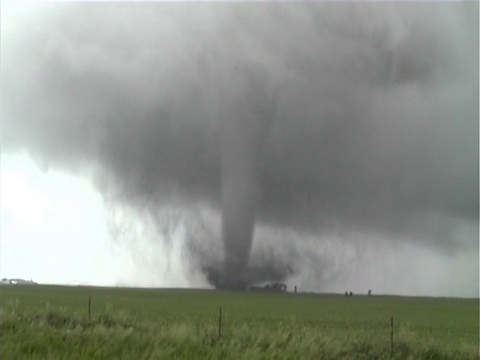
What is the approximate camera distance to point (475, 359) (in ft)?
60.0

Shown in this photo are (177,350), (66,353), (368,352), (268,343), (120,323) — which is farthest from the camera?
(120,323)

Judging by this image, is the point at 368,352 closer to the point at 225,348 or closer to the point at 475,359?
the point at 475,359

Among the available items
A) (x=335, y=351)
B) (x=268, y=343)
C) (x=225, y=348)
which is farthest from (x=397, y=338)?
(x=225, y=348)

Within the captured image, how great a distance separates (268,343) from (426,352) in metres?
4.99

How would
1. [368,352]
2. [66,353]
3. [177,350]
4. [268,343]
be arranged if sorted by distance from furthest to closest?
[368,352], [268,343], [177,350], [66,353]

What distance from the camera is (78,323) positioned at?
17984mm

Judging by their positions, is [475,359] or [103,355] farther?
[475,359]

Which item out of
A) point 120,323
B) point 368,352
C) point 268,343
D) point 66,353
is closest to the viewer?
point 66,353

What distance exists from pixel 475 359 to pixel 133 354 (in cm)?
1045

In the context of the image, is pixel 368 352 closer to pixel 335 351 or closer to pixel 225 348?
pixel 335 351

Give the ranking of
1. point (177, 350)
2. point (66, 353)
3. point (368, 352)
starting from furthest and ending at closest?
point (368, 352) → point (177, 350) → point (66, 353)

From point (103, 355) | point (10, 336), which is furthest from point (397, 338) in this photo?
point (10, 336)

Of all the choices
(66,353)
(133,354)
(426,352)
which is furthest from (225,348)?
(426,352)

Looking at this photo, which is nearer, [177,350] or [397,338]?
[177,350]
